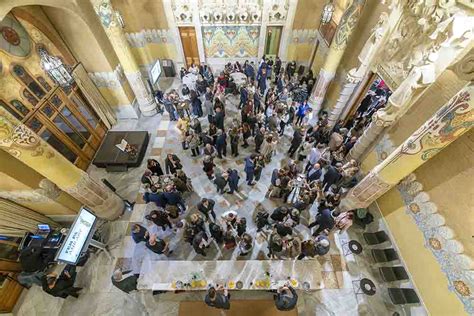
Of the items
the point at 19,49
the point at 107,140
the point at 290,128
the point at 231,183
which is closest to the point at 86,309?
the point at 231,183

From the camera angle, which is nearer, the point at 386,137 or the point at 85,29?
the point at 386,137

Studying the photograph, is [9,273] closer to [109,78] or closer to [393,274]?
[109,78]

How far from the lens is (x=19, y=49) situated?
19.6 ft

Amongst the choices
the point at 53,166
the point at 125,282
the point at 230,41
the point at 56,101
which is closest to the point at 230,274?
the point at 125,282

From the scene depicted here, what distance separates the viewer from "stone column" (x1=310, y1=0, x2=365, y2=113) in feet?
22.3

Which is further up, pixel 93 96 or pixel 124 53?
pixel 124 53

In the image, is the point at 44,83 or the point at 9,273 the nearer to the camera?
the point at 9,273

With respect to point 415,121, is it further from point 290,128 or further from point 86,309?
point 86,309

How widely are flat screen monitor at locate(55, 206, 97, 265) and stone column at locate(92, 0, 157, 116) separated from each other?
18.1 feet

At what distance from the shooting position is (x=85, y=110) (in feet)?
27.6

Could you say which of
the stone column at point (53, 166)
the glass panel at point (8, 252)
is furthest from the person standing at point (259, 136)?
the glass panel at point (8, 252)

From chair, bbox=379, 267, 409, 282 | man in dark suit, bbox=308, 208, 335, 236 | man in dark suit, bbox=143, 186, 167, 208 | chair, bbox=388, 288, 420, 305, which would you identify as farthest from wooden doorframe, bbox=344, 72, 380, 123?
man in dark suit, bbox=143, 186, 167, 208

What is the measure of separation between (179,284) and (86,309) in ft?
8.27

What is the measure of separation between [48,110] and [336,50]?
946cm
